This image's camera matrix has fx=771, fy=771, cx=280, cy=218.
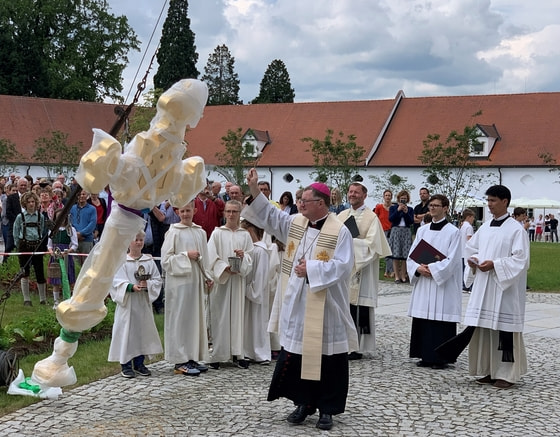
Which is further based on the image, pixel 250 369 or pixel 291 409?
pixel 250 369

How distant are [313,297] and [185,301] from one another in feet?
7.43

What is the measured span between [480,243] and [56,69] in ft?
164

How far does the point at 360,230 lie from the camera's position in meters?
10.3

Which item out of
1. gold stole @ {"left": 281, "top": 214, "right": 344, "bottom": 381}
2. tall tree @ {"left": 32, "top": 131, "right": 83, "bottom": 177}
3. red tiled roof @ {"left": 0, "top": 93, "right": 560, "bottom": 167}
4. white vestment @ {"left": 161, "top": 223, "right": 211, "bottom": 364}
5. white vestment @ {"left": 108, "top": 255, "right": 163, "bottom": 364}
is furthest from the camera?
red tiled roof @ {"left": 0, "top": 93, "right": 560, "bottom": 167}

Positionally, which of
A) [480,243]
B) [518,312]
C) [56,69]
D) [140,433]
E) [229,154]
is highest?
[56,69]

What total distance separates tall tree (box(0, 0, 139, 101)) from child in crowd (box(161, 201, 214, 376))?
158 ft

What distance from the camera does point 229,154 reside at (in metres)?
43.1

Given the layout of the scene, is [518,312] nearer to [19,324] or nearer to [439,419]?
[439,419]

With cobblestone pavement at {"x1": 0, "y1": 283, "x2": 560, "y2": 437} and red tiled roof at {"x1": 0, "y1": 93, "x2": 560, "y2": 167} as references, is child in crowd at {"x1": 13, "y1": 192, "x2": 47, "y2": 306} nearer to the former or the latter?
cobblestone pavement at {"x1": 0, "y1": 283, "x2": 560, "y2": 437}

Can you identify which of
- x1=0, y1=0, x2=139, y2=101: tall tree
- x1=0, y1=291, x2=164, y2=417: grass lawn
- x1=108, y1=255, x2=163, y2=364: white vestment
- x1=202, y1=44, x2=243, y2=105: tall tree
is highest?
x1=202, y1=44, x2=243, y2=105: tall tree

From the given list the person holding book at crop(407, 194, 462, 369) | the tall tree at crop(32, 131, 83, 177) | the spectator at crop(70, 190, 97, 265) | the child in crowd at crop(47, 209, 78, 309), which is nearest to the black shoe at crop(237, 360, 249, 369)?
the person holding book at crop(407, 194, 462, 369)

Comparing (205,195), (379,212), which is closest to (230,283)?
(205,195)

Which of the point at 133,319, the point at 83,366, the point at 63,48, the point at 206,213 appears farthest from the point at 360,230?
the point at 63,48

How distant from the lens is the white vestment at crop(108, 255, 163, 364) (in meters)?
8.17
